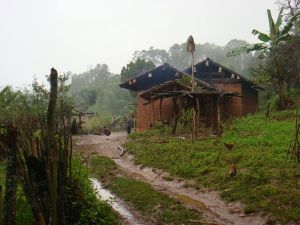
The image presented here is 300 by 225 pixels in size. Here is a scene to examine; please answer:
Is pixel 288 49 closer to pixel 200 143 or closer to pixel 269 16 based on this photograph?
pixel 269 16

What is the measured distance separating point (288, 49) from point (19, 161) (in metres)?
26.7

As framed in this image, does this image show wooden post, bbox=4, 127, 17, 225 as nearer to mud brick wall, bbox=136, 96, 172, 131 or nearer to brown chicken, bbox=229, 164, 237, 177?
→ brown chicken, bbox=229, 164, 237, 177

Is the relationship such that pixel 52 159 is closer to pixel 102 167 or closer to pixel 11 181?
pixel 11 181

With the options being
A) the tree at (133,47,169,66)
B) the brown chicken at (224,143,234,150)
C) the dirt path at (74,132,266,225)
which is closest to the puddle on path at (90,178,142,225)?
the dirt path at (74,132,266,225)

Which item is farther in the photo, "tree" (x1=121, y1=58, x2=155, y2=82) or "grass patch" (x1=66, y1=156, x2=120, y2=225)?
"tree" (x1=121, y1=58, x2=155, y2=82)

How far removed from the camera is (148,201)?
34.7ft

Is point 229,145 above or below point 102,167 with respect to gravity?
above

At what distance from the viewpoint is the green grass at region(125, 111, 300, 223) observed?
9578mm

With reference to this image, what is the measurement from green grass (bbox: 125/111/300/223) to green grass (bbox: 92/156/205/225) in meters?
1.46

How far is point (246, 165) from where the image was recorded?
1251 cm

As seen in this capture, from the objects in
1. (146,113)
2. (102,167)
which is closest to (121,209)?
(102,167)

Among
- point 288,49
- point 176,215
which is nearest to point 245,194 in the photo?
point 176,215

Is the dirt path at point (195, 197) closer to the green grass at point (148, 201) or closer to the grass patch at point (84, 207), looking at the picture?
the green grass at point (148, 201)

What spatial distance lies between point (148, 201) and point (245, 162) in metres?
3.87
